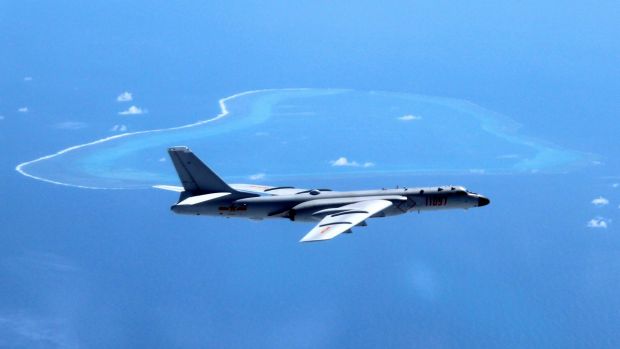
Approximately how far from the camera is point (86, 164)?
566 feet

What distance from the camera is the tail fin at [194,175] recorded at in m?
68.2

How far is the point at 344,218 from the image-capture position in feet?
206

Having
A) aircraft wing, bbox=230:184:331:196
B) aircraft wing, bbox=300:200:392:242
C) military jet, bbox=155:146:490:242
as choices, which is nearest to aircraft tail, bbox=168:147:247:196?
military jet, bbox=155:146:490:242

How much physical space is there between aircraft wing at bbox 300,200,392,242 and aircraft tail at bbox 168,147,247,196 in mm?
9458

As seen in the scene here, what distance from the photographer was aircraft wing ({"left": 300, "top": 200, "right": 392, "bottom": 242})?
191ft

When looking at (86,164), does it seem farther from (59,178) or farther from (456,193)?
(456,193)

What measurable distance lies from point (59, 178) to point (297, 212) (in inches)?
4564

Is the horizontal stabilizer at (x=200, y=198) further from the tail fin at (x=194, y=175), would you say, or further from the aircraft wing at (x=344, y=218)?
the aircraft wing at (x=344, y=218)

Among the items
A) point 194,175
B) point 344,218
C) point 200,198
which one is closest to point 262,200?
point 200,198

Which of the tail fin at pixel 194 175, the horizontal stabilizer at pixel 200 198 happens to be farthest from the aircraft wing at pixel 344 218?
the tail fin at pixel 194 175

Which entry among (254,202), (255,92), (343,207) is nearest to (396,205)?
(343,207)

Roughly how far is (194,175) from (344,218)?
13.7 meters

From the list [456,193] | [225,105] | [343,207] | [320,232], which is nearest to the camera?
[320,232]

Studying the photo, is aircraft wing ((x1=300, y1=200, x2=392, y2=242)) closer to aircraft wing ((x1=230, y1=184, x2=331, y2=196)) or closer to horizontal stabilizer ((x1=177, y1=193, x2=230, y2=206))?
aircraft wing ((x1=230, y1=184, x2=331, y2=196))
